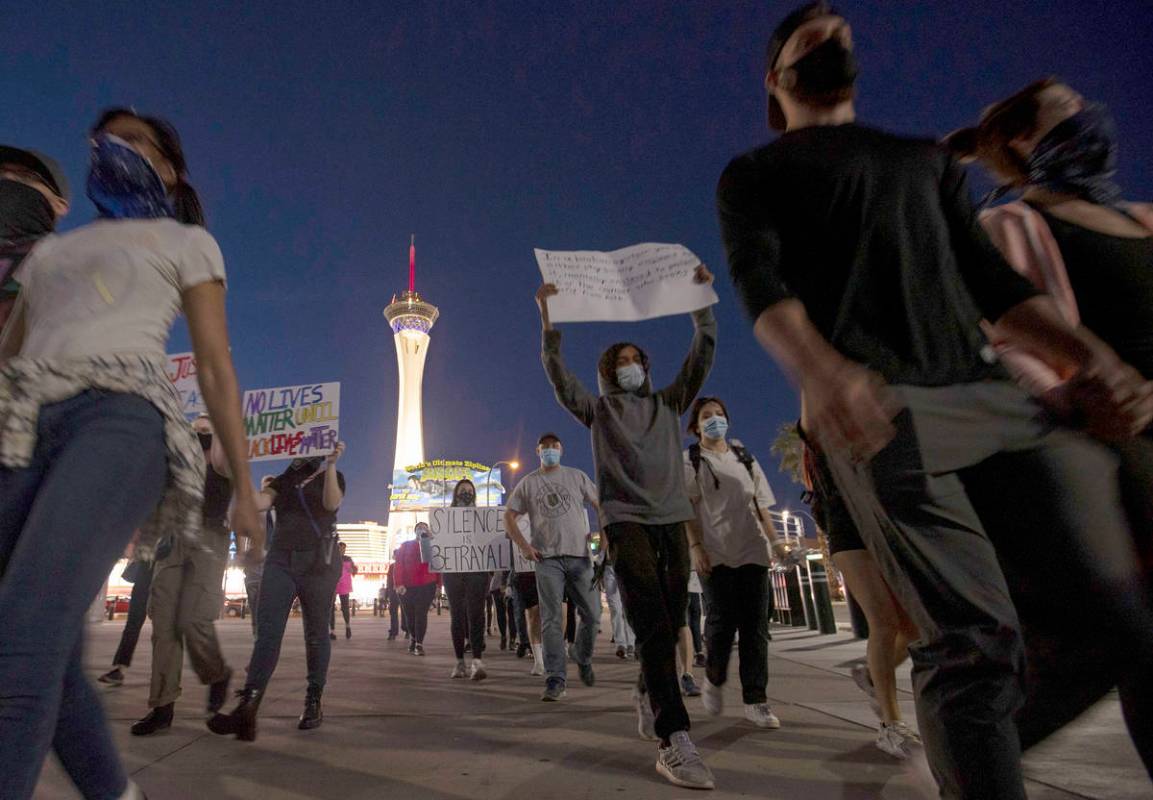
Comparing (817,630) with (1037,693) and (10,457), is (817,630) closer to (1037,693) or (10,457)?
(1037,693)

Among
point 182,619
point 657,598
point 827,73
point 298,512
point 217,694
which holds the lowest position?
point 217,694

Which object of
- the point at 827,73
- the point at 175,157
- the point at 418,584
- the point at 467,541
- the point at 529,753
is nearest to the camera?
the point at 827,73

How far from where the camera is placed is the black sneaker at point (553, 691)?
17.9 ft

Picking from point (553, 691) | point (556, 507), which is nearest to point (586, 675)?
point (553, 691)

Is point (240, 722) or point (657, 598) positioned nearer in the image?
point (657, 598)

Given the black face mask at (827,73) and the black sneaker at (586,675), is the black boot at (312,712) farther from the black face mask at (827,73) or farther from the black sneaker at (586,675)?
the black face mask at (827,73)

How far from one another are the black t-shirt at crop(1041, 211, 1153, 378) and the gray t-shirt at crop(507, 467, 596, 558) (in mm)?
4562

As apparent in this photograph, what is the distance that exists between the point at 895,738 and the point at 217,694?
3.75 m

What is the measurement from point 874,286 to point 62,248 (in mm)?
2071

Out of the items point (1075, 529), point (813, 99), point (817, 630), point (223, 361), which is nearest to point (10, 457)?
point (223, 361)

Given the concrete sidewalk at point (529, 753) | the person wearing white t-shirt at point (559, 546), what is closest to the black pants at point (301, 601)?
the concrete sidewalk at point (529, 753)

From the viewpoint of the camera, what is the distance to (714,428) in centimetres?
575

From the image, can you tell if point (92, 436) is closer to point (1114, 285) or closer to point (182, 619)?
point (1114, 285)

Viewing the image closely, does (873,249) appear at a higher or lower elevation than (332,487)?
lower
